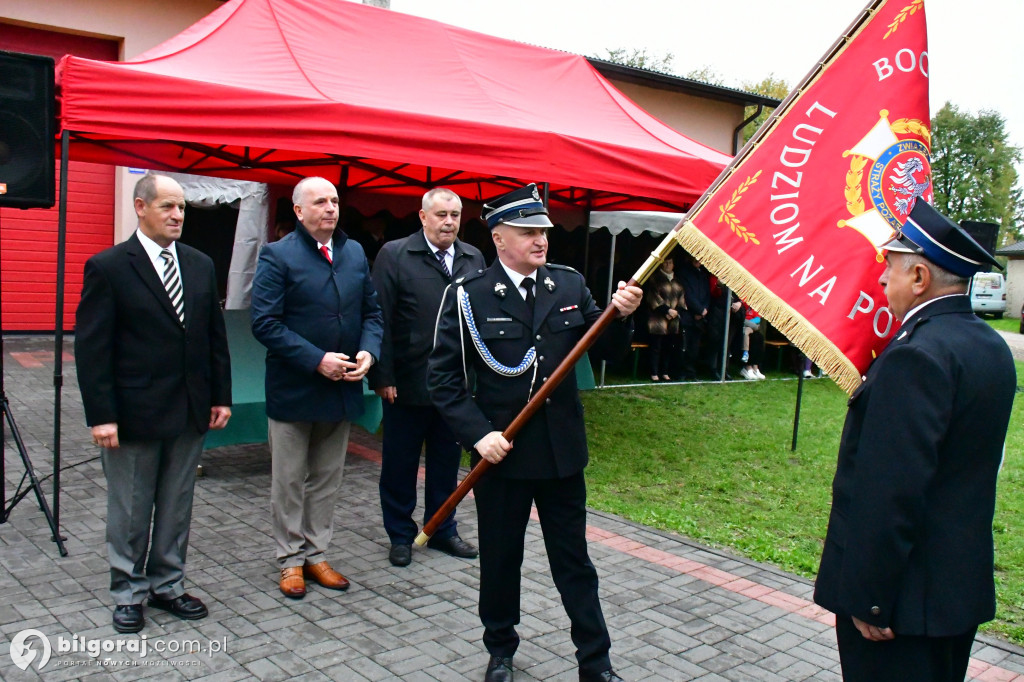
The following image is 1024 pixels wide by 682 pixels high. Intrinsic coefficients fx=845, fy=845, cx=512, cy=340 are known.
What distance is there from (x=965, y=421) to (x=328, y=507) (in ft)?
10.8

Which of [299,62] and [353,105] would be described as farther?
[299,62]

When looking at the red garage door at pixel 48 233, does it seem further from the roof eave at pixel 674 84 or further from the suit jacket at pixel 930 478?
the suit jacket at pixel 930 478

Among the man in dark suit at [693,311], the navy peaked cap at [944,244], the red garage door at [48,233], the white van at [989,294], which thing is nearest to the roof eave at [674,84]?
the man in dark suit at [693,311]

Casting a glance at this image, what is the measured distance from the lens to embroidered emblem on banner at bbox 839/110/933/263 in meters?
3.11

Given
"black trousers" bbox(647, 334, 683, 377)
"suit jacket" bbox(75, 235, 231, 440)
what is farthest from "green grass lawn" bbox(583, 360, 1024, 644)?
"suit jacket" bbox(75, 235, 231, 440)

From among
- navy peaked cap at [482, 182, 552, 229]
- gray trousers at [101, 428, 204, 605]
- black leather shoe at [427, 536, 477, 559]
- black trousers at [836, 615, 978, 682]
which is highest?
navy peaked cap at [482, 182, 552, 229]

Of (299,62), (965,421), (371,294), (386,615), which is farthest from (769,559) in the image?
(299,62)

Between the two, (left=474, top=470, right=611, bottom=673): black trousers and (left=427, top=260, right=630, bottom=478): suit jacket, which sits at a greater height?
(left=427, top=260, right=630, bottom=478): suit jacket

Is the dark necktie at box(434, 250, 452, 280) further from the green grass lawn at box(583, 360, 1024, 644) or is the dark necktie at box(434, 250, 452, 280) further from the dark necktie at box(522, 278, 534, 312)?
the green grass lawn at box(583, 360, 1024, 644)

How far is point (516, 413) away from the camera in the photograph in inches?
137

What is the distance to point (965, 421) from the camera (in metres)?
2.23

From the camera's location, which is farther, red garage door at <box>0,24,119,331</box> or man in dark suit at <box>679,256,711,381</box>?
red garage door at <box>0,24,119,331</box>

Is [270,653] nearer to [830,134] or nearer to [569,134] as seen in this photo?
[830,134]

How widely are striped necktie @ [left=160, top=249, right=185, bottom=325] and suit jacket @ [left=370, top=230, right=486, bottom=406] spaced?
128 cm
